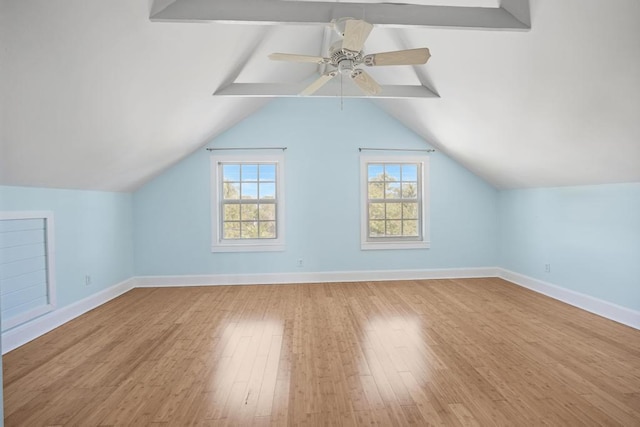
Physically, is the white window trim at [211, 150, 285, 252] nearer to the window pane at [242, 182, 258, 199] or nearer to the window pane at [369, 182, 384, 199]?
the window pane at [242, 182, 258, 199]

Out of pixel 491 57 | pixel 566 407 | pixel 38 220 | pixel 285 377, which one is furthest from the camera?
pixel 38 220

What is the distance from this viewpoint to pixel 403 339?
3.10m

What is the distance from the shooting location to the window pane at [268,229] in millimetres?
5389

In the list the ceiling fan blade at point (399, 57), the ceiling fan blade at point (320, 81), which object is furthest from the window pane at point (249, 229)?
the ceiling fan blade at point (399, 57)

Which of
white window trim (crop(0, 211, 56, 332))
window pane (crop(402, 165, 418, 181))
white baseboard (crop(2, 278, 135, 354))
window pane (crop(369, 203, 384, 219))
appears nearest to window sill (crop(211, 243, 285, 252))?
white baseboard (crop(2, 278, 135, 354))

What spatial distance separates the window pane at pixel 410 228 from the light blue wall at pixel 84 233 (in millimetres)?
4268

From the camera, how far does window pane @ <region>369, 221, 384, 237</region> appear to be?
552 centimetres

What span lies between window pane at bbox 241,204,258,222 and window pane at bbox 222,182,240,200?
8.8 inches

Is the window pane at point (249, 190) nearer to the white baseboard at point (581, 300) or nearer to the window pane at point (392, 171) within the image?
the window pane at point (392, 171)

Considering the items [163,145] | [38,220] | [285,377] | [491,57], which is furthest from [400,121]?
[38,220]

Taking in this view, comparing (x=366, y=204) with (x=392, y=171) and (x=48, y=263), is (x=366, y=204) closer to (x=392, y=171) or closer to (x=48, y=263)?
(x=392, y=171)

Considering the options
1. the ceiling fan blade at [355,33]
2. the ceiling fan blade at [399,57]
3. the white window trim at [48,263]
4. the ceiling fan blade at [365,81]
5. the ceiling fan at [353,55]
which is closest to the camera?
the ceiling fan blade at [355,33]

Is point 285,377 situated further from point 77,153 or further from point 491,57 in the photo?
point 491,57

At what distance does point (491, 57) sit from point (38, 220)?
447cm
